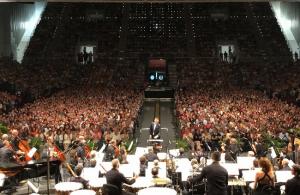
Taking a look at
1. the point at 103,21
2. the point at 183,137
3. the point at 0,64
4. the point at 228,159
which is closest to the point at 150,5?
the point at 103,21

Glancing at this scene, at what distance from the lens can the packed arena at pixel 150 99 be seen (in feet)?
39.1

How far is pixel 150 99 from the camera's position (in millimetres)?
33344

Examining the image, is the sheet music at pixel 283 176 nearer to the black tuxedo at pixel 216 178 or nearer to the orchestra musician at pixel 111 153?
the black tuxedo at pixel 216 178

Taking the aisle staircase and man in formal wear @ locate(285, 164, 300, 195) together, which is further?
the aisle staircase

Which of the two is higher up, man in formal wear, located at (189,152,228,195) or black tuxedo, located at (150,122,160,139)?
black tuxedo, located at (150,122,160,139)

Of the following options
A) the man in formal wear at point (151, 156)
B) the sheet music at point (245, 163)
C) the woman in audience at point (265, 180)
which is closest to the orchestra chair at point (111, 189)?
the woman in audience at point (265, 180)

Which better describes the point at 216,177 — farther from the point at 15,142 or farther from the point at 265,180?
the point at 15,142

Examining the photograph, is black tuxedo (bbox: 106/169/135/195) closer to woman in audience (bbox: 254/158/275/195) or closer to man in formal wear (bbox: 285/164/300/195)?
woman in audience (bbox: 254/158/275/195)

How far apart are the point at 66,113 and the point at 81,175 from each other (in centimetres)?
1106

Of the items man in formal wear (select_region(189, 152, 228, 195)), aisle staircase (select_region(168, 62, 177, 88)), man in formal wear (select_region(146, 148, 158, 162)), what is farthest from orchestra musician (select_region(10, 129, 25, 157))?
aisle staircase (select_region(168, 62, 177, 88))

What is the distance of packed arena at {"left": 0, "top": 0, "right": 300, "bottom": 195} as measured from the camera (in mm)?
11930

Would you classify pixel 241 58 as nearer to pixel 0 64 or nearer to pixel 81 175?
pixel 0 64

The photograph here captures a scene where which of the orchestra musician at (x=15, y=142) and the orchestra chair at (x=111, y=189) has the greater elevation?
the orchestra musician at (x=15, y=142)

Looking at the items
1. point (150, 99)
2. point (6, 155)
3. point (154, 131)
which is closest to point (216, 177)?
point (6, 155)
